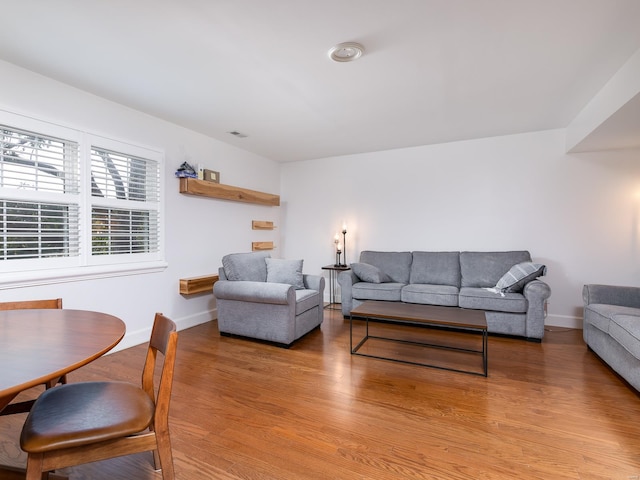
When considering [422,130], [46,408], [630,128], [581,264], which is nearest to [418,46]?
[422,130]

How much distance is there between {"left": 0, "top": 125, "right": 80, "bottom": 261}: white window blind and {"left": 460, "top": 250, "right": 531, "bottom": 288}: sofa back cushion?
162 inches

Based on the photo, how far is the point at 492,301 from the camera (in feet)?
10.9

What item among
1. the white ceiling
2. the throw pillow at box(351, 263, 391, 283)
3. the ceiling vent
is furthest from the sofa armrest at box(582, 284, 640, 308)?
the ceiling vent

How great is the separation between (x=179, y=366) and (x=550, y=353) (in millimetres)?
3339

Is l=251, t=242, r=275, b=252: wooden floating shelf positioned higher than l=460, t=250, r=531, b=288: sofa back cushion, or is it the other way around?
l=251, t=242, r=275, b=252: wooden floating shelf

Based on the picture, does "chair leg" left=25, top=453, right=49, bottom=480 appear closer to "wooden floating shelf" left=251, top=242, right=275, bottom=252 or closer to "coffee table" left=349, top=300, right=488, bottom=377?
"coffee table" left=349, top=300, right=488, bottom=377

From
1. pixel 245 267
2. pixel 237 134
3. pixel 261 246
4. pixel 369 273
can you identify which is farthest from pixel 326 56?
pixel 261 246

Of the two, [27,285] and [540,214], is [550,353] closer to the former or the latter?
[540,214]

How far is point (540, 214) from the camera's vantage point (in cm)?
386

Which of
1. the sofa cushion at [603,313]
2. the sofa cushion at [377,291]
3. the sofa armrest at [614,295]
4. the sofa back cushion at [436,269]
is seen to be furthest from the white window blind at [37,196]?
the sofa armrest at [614,295]

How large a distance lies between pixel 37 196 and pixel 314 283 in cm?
262

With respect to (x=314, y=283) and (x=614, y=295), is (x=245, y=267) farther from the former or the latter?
(x=614, y=295)

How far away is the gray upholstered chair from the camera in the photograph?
120 inches

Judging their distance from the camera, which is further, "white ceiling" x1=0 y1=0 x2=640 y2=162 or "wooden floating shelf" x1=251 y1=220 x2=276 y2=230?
"wooden floating shelf" x1=251 y1=220 x2=276 y2=230
